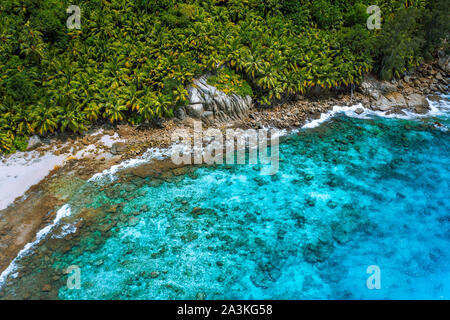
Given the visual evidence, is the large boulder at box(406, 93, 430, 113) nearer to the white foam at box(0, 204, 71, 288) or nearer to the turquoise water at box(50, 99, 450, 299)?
the turquoise water at box(50, 99, 450, 299)

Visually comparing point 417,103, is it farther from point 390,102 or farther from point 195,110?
point 195,110

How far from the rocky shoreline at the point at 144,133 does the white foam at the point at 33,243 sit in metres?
0.21

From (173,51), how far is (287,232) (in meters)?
15.3

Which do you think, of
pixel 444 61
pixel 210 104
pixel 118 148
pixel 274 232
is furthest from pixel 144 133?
pixel 444 61

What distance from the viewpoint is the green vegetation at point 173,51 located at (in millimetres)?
18328

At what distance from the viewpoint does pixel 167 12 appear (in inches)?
910

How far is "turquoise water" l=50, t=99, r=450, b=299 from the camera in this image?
11.8 metres

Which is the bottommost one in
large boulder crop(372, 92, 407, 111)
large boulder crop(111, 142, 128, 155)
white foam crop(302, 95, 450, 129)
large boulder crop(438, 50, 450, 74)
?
large boulder crop(111, 142, 128, 155)

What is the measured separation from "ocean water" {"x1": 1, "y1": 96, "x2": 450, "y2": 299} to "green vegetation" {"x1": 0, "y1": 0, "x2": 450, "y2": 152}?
6.02m

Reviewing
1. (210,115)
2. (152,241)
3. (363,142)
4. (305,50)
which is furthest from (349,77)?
(152,241)

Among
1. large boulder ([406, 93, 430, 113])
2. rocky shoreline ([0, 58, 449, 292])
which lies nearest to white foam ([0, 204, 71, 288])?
rocky shoreline ([0, 58, 449, 292])

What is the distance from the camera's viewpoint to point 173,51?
21.2 metres

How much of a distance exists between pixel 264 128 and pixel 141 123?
879 cm

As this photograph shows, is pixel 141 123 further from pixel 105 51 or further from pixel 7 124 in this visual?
pixel 7 124
